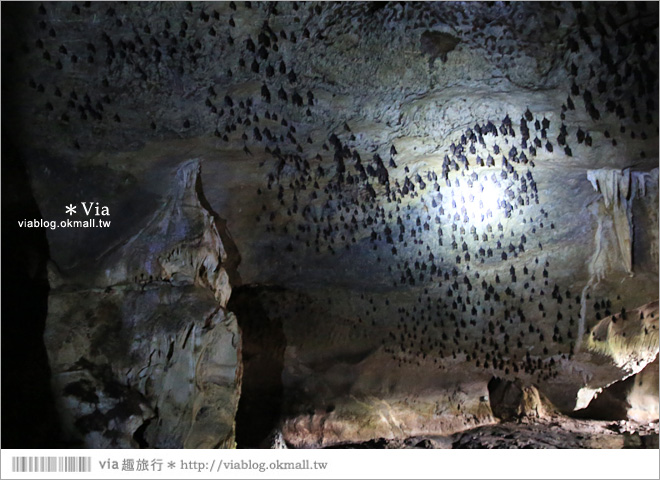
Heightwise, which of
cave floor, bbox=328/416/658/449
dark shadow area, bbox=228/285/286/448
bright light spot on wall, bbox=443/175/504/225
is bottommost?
cave floor, bbox=328/416/658/449

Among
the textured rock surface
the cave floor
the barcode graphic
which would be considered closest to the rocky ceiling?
the textured rock surface

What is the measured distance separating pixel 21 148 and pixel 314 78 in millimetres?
3020

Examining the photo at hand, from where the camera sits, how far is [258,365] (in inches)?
345

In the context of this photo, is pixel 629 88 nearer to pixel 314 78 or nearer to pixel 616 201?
pixel 616 201

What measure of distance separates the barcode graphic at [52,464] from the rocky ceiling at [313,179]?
2.94ft

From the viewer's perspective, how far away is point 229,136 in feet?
20.6

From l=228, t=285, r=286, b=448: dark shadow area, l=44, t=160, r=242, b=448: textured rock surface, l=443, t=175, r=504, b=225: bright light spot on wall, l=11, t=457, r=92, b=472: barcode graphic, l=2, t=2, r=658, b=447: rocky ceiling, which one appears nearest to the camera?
l=11, t=457, r=92, b=472: barcode graphic

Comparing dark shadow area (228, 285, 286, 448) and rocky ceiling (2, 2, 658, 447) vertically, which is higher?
rocky ceiling (2, 2, 658, 447)

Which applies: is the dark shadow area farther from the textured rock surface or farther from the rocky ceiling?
the textured rock surface

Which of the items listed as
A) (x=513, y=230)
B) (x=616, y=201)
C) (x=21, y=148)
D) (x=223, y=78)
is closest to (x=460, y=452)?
(x=513, y=230)

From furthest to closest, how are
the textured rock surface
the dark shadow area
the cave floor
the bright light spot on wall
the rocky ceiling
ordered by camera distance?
the dark shadow area → the cave floor → the bright light spot on wall → the textured rock surface → the rocky ceiling

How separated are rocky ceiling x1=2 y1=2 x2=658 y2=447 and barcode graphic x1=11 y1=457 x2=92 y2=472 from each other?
895mm

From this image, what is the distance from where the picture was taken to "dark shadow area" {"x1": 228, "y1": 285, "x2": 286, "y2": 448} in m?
8.20

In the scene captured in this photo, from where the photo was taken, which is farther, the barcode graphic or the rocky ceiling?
the rocky ceiling
